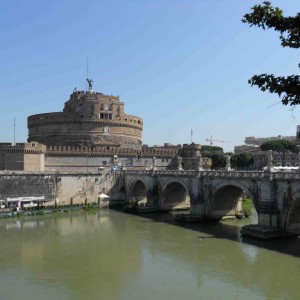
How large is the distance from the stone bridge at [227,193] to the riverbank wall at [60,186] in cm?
221

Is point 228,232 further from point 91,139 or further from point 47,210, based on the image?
point 91,139

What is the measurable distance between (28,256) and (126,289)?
23.3ft

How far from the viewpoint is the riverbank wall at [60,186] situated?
39094 mm

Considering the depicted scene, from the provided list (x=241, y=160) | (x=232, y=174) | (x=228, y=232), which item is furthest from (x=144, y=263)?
(x=241, y=160)

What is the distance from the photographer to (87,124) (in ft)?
183

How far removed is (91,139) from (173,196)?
2041 cm

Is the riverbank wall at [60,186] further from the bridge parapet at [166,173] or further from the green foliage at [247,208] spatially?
the green foliage at [247,208]

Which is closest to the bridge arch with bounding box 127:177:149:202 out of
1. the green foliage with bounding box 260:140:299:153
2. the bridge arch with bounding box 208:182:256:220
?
the bridge arch with bounding box 208:182:256:220

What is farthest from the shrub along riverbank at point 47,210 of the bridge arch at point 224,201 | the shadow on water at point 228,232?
the bridge arch at point 224,201

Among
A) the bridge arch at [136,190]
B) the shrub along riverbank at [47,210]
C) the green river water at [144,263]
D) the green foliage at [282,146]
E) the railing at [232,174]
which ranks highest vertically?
the green foliage at [282,146]

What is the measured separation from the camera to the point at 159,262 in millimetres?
19438

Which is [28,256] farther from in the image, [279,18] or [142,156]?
[142,156]

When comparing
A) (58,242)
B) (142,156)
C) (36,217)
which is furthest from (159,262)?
(142,156)

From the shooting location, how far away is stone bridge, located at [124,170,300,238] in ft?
77.2
